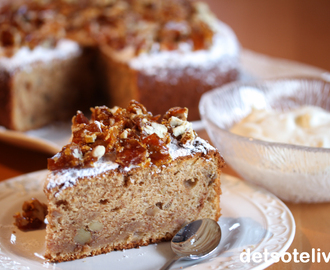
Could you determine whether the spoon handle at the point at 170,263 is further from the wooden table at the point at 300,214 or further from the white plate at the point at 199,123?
the white plate at the point at 199,123

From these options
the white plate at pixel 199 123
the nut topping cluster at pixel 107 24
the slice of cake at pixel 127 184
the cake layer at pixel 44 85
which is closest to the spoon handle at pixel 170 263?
the slice of cake at pixel 127 184

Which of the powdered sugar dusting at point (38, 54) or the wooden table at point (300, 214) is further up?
the powdered sugar dusting at point (38, 54)

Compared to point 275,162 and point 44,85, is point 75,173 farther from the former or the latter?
point 44,85

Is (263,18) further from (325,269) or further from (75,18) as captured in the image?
(325,269)

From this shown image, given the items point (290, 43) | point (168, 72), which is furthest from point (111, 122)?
point (290, 43)

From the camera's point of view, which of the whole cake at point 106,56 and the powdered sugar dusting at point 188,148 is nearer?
the powdered sugar dusting at point 188,148

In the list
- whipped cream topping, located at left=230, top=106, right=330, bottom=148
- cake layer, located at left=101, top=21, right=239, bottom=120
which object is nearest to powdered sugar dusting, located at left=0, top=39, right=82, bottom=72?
cake layer, located at left=101, top=21, right=239, bottom=120

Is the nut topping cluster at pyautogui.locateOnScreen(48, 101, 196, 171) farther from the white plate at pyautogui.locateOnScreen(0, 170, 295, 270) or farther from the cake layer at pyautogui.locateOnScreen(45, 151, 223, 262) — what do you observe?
the white plate at pyautogui.locateOnScreen(0, 170, 295, 270)
